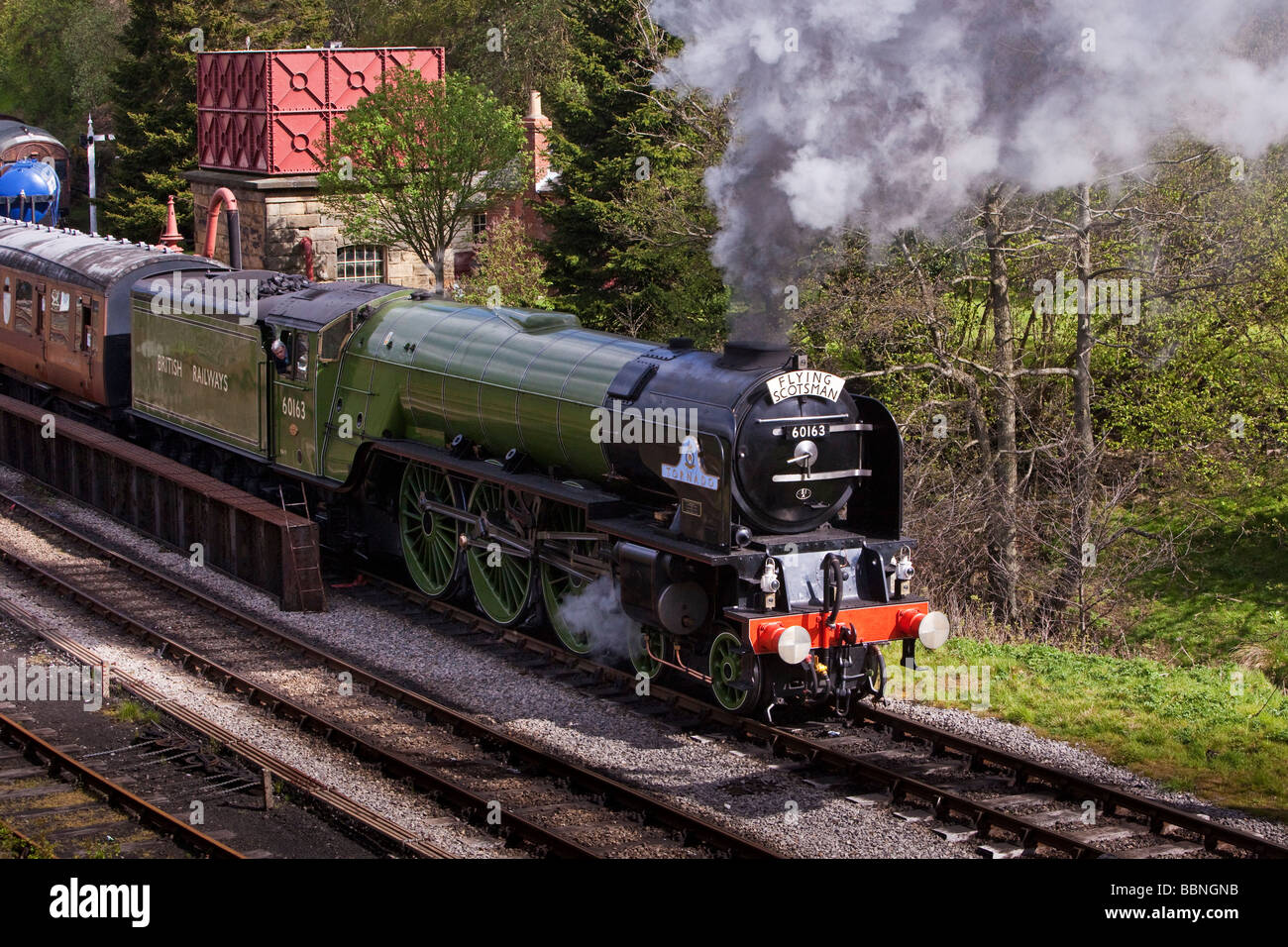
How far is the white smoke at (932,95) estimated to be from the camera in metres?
12.5

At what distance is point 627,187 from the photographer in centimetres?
2462

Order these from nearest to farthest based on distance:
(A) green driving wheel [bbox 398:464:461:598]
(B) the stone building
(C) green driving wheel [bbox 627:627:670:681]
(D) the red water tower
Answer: (C) green driving wheel [bbox 627:627:670:681] < (A) green driving wheel [bbox 398:464:461:598] < (B) the stone building < (D) the red water tower

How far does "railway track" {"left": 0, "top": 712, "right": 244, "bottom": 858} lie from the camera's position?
28.1 ft

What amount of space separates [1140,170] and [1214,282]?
2.04m

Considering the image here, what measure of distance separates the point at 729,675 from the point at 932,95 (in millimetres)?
5870

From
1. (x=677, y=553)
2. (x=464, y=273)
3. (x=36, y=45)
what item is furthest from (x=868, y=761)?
(x=36, y=45)

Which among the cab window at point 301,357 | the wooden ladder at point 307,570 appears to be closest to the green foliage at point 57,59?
the cab window at point 301,357

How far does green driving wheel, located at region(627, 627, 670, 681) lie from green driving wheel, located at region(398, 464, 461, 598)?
2.75 meters

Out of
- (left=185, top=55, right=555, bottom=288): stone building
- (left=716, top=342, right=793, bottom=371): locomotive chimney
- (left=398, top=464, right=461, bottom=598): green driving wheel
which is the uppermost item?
(left=185, top=55, right=555, bottom=288): stone building

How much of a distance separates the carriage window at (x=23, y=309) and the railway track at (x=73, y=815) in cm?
1312

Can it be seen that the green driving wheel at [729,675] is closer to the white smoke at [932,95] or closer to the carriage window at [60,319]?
Result: the white smoke at [932,95]

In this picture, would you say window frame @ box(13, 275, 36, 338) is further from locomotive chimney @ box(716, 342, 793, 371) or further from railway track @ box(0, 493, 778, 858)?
locomotive chimney @ box(716, 342, 793, 371)

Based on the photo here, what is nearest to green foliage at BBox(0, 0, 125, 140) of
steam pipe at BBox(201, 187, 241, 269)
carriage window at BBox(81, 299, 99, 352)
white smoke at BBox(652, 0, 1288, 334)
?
steam pipe at BBox(201, 187, 241, 269)

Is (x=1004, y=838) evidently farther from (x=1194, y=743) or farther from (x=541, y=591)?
(x=541, y=591)
